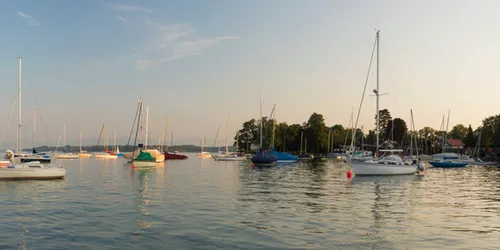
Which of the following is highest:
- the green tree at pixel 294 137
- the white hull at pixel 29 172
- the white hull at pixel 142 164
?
the green tree at pixel 294 137

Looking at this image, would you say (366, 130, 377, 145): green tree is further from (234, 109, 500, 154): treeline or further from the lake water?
the lake water

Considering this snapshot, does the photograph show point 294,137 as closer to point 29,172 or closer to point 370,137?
point 370,137

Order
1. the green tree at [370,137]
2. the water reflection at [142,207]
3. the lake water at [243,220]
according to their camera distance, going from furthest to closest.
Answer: the green tree at [370,137]
the water reflection at [142,207]
the lake water at [243,220]

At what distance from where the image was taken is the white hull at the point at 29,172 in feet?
133

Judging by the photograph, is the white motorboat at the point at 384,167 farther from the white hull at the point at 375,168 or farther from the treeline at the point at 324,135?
the treeline at the point at 324,135

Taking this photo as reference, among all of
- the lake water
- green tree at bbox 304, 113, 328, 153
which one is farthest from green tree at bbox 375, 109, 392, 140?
the lake water

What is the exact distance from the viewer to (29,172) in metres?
41.4

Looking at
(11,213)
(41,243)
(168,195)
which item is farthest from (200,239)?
(168,195)

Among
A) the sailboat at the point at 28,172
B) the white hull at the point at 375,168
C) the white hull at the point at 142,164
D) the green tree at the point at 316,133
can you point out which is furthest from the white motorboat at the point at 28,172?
the green tree at the point at 316,133

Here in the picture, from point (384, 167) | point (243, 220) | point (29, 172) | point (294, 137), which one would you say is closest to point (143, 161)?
point (29, 172)

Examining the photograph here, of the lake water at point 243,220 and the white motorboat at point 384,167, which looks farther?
the white motorboat at point 384,167

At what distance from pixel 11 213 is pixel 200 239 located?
1233 cm

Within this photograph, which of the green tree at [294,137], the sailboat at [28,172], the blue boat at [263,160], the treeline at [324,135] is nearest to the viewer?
the sailboat at [28,172]

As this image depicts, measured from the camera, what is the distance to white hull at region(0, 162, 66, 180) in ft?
133
